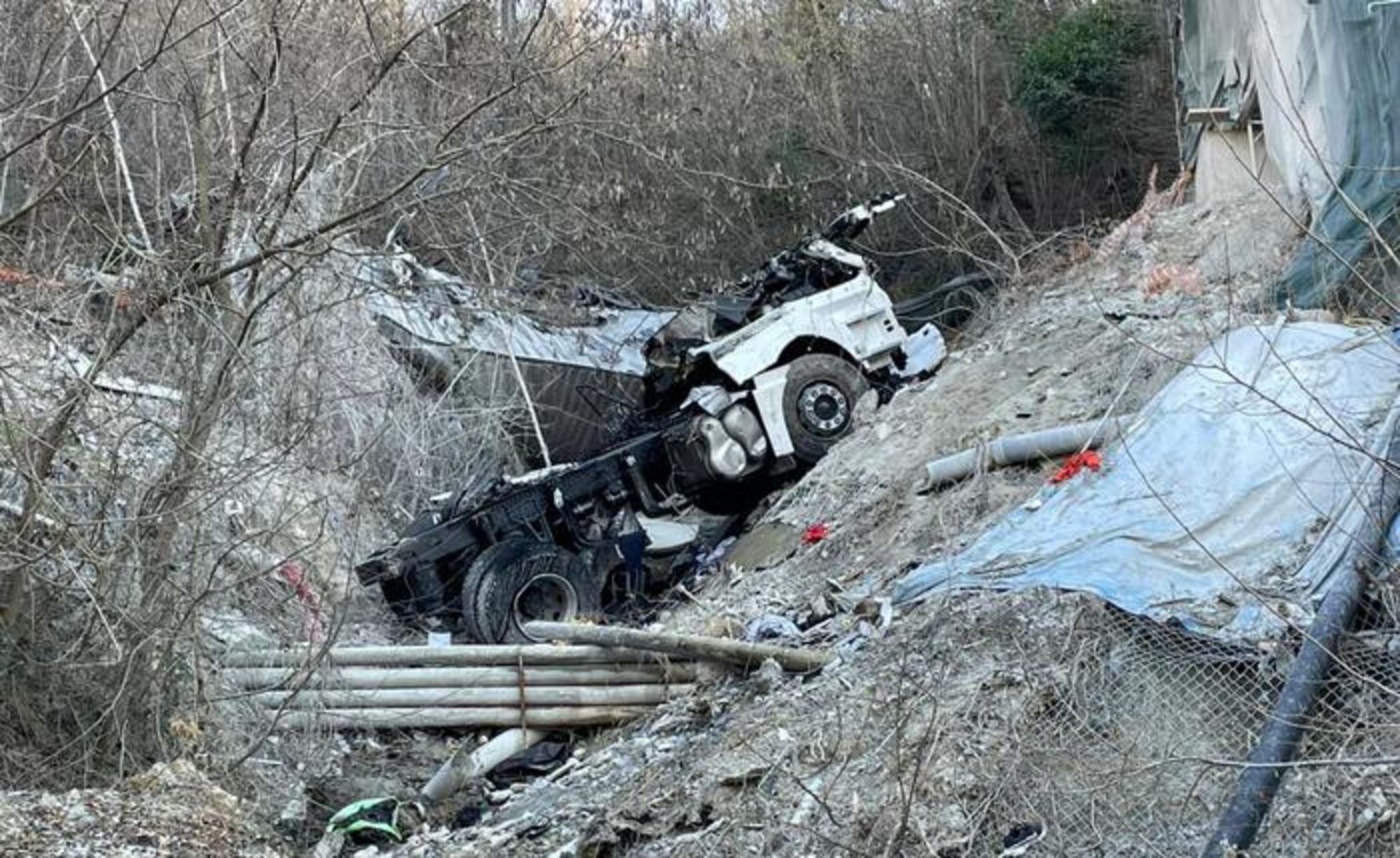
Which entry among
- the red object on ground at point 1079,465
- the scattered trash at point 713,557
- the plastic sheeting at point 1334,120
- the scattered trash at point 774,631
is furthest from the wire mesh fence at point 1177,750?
the scattered trash at point 713,557

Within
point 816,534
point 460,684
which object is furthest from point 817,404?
point 460,684

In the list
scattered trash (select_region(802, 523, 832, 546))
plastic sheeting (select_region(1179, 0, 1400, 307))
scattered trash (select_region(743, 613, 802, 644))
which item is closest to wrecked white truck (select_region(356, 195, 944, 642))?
scattered trash (select_region(802, 523, 832, 546))

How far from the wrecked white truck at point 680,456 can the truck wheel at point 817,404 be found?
0.01 metres

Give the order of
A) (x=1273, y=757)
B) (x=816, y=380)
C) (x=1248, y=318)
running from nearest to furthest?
1. (x=1273, y=757)
2. (x=1248, y=318)
3. (x=816, y=380)

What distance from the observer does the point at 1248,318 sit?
9.70m

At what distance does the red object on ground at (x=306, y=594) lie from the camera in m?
9.34

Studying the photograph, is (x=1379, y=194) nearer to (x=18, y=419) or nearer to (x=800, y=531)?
(x=800, y=531)

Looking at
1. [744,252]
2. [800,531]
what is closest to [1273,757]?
[800,531]

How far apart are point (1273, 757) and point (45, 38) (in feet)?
21.5

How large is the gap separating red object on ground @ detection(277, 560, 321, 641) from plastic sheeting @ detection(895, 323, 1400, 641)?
3.11 metres

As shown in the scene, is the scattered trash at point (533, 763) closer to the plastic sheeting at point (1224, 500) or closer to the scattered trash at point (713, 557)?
the plastic sheeting at point (1224, 500)

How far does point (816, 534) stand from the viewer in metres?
11.2

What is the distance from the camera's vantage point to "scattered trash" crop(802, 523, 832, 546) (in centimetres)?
1115

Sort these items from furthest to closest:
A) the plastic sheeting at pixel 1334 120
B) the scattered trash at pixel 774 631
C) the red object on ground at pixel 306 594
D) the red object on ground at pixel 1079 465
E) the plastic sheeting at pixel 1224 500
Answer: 1. the plastic sheeting at pixel 1334 120
2. the red object on ground at pixel 306 594
3. the scattered trash at pixel 774 631
4. the red object on ground at pixel 1079 465
5. the plastic sheeting at pixel 1224 500
